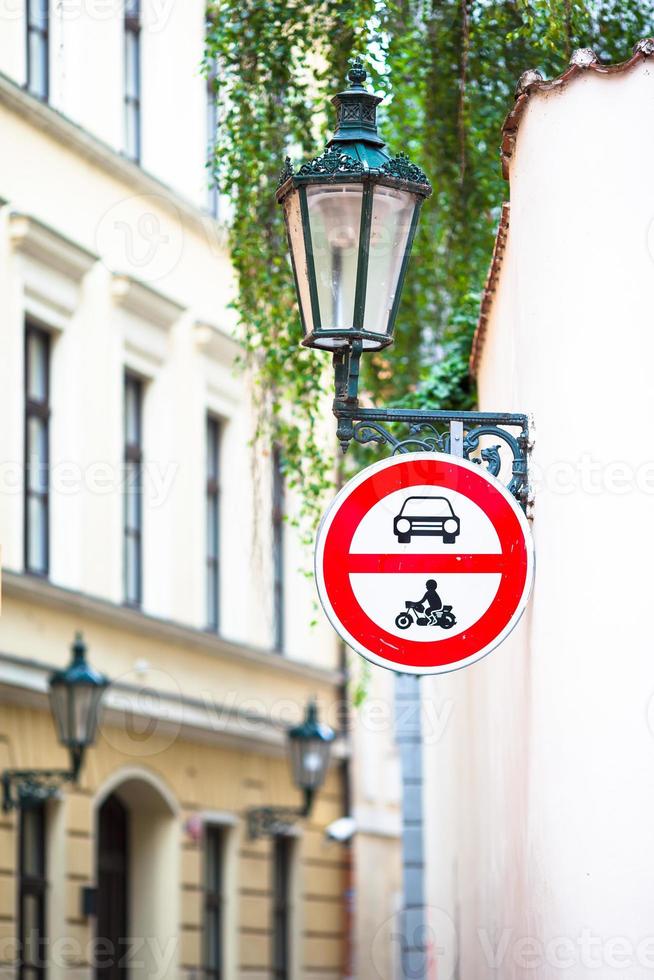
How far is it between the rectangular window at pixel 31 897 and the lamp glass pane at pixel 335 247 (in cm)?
1030

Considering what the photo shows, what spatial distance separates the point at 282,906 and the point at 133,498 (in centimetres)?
539

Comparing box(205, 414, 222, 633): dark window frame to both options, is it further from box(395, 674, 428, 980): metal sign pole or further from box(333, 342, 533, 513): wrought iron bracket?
box(333, 342, 533, 513): wrought iron bracket

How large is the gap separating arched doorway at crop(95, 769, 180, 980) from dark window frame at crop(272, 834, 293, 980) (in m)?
2.80

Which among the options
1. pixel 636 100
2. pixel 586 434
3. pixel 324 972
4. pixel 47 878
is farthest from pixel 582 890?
pixel 324 972

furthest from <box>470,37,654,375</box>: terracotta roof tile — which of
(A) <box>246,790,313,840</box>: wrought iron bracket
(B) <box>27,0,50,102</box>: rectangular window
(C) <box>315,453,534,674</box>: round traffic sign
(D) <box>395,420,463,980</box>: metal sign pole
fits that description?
(D) <box>395,420,463,980</box>: metal sign pole

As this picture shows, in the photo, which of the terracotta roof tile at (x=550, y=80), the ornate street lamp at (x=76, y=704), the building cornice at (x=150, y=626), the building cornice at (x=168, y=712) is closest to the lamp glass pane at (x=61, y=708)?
the ornate street lamp at (x=76, y=704)

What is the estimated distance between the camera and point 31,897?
16109 millimetres

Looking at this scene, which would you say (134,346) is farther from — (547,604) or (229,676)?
(547,604)

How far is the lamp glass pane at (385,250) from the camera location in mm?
6184

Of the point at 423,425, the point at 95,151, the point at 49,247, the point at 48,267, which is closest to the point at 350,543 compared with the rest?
the point at 423,425

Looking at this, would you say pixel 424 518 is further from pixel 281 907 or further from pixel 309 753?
pixel 281 907

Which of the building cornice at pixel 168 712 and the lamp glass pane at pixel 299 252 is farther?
the building cornice at pixel 168 712

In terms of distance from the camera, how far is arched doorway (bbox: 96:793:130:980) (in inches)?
702

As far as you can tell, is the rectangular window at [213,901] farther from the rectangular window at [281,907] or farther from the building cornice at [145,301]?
the building cornice at [145,301]
